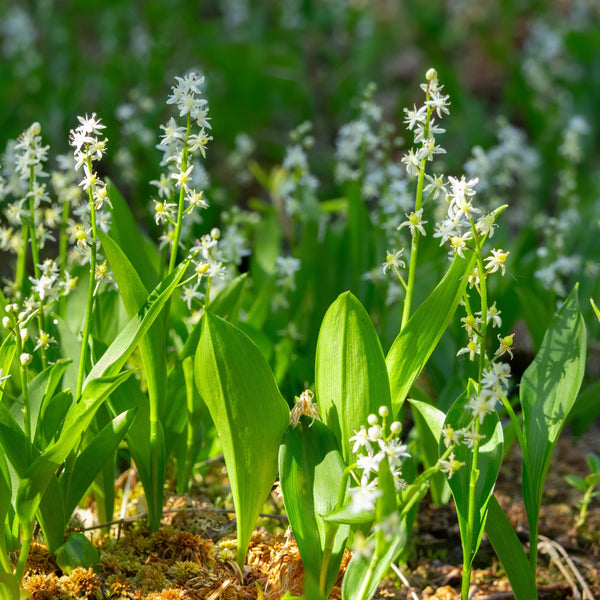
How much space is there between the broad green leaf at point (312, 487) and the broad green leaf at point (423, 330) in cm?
21

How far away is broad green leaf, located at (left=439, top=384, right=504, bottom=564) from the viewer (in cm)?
166

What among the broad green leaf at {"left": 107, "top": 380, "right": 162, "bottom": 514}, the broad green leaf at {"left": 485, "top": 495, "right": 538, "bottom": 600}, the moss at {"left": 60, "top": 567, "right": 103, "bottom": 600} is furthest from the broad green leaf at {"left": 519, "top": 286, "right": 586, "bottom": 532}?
the moss at {"left": 60, "top": 567, "right": 103, "bottom": 600}

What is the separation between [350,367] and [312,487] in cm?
29

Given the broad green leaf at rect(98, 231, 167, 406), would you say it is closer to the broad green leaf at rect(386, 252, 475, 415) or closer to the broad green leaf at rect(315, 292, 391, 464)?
the broad green leaf at rect(315, 292, 391, 464)

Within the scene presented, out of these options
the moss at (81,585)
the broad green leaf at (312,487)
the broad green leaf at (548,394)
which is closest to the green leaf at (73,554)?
the moss at (81,585)

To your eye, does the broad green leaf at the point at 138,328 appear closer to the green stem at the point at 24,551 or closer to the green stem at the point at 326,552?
the green stem at the point at 24,551

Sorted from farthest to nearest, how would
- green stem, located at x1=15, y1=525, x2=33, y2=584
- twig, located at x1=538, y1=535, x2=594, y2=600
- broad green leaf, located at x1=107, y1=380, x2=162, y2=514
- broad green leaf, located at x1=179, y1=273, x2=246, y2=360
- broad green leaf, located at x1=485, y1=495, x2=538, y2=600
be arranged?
broad green leaf, located at x1=179, y1=273, x2=246, y2=360
twig, located at x1=538, y1=535, x2=594, y2=600
broad green leaf, located at x1=107, y1=380, x2=162, y2=514
broad green leaf, located at x1=485, y1=495, x2=538, y2=600
green stem, located at x1=15, y1=525, x2=33, y2=584

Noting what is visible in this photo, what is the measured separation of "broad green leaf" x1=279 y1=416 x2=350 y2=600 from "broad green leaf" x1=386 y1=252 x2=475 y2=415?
209 mm

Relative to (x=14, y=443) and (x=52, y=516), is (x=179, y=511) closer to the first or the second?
(x=52, y=516)

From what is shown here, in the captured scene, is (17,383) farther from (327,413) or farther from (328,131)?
(328,131)

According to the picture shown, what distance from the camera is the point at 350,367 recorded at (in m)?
1.69

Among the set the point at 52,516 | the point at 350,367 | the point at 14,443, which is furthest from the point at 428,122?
the point at 52,516

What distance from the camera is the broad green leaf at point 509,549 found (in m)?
1.73

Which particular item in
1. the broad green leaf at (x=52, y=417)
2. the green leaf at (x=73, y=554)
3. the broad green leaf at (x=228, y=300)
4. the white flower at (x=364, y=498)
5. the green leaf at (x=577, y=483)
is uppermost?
the broad green leaf at (x=228, y=300)
